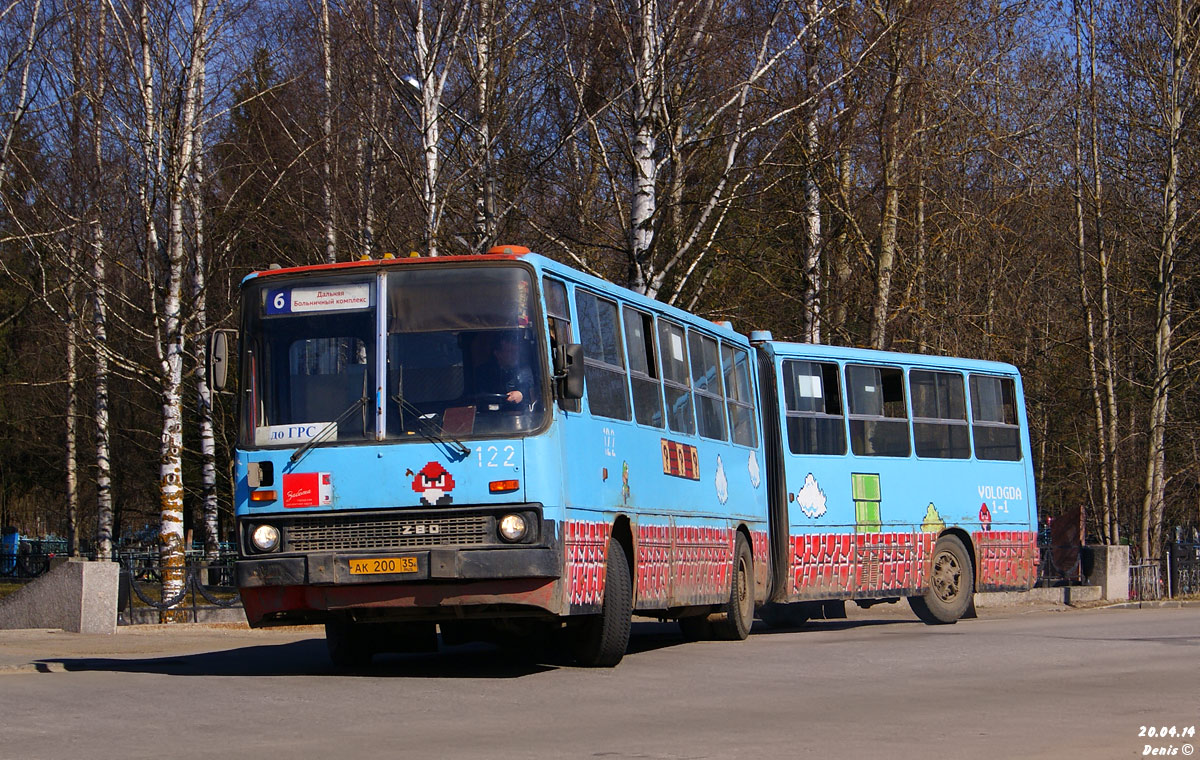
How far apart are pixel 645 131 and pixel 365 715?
1410 cm

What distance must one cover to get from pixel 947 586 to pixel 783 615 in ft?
7.24

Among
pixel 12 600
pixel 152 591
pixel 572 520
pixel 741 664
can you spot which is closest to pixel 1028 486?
pixel 741 664

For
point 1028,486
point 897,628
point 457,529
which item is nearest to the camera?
point 457,529

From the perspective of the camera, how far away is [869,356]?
20656mm

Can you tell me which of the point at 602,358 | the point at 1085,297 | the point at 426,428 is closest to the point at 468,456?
the point at 426,428

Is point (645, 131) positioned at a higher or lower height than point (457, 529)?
higher

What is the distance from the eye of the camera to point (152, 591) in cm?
3438

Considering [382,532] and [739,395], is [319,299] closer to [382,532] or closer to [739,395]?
[382,532]

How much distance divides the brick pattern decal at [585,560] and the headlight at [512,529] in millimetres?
384

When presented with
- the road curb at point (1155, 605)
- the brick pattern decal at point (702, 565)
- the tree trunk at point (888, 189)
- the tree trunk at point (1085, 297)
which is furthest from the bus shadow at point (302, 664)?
the tree trunk at point (1085, 297)

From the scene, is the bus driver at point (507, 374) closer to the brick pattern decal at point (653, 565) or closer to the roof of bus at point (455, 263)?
the roof of bus at point (455, 263)

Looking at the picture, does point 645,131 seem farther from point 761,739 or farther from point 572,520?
point 761,739

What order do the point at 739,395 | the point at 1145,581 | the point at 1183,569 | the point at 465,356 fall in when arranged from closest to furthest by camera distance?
1. the point at 465,356
2. the point at 739,395
3. the point at 1145,581
4. the point at 1183,569

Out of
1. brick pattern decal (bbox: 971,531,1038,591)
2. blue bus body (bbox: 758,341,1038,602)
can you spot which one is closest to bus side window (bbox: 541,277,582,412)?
blue bus body (bbox: 758,341,1038,602)
